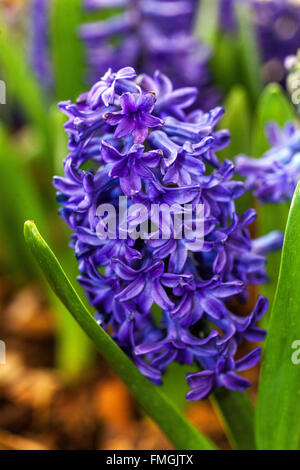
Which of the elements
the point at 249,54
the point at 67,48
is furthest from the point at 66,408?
the point at 249,54

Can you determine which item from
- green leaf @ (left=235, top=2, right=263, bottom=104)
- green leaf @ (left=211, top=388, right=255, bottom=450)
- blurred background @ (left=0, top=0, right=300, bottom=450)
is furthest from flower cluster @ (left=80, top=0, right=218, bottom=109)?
green leaf @ (left=211, top=388, right=255, bottom=450)

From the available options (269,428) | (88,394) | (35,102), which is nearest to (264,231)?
(269,428)

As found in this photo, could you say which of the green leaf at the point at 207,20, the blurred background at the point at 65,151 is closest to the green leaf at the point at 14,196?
the blurred background at the point at 65,151

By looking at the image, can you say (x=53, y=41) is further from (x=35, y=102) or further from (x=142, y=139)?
(x=142, y=139)

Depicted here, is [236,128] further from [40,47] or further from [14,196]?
[40,47]

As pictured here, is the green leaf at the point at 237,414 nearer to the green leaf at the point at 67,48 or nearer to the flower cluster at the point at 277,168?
the flower cluster at the point at 277,168
